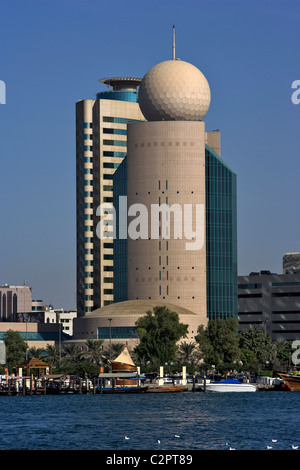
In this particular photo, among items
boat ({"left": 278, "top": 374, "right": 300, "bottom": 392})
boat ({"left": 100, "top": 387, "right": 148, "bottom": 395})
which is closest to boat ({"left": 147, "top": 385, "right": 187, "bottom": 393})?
boat ({"left": 100, "top": 387, "right": 148, "bottom": 395})

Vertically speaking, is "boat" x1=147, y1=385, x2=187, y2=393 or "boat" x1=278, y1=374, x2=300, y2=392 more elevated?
"boat" x1=278, y1=374, x2=300, y2=392

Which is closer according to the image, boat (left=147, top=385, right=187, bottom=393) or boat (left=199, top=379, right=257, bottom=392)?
boat (left=147, top=385, right=187, bottom=393)

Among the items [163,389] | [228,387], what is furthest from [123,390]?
[228,387]

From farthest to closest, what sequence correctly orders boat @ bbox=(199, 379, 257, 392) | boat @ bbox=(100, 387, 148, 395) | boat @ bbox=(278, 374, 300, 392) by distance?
boat @ bbox=(278, 374, 300, 392) → boat @ bbox=(199, 379, 257, 392) → boat @ bbox=(100, 387, 148, 395)

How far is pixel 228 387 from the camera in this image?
18175 centimetres

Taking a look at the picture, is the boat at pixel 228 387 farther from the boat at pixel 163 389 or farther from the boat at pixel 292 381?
the boat at pixel 292 381

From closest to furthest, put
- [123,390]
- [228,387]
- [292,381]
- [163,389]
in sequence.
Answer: [163,389] → [123,390] → [228,387] → [292,381]

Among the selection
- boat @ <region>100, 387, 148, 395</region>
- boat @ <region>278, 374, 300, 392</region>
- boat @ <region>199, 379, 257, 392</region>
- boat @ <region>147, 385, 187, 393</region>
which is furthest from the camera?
boat @ <region>278, 374, 300, 392</region>

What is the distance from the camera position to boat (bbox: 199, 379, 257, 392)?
181500 millimetres

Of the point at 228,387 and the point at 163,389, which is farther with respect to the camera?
the point at 228,387

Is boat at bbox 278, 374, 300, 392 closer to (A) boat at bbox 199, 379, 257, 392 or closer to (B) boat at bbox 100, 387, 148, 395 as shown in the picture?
(A) boat at bbox 199, 379, 257, 392

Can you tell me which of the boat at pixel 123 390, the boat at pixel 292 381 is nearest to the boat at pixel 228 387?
the boat at pixel 292 381

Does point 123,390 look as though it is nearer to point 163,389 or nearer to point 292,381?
point 163,389
